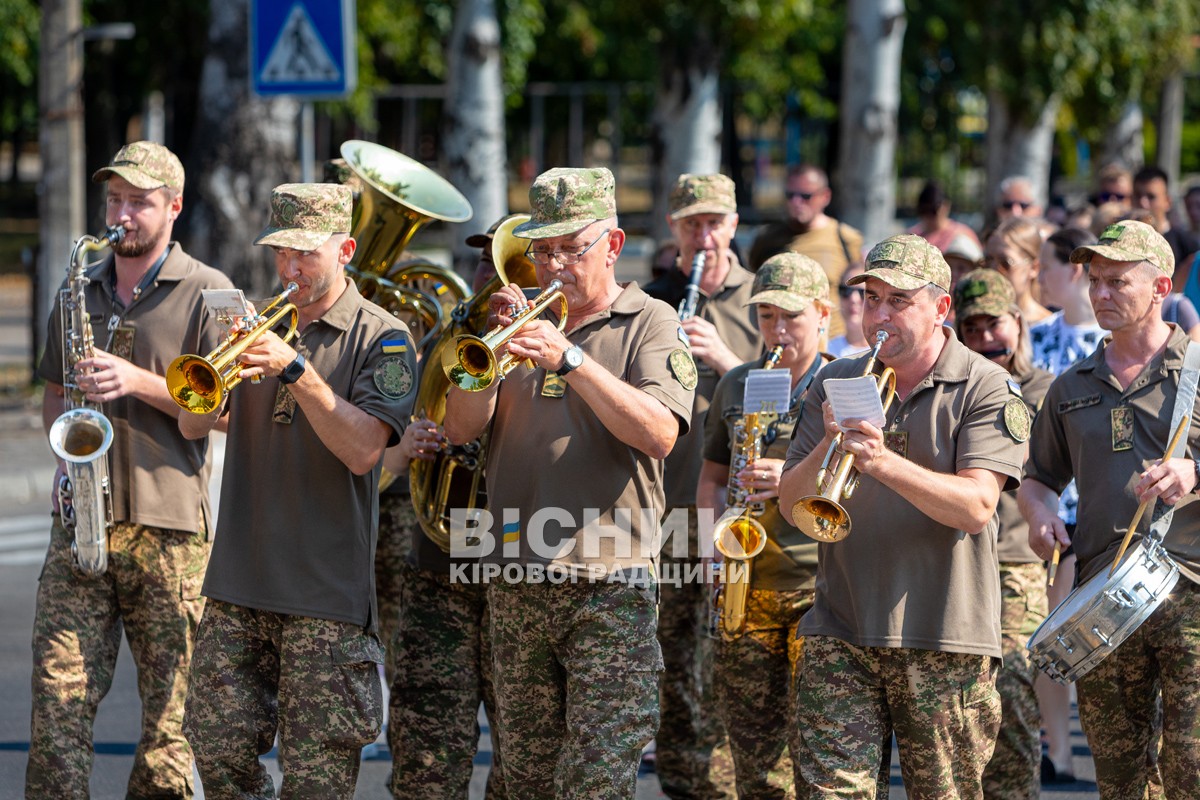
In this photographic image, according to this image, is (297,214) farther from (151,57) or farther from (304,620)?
(151,57)

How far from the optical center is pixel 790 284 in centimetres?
575

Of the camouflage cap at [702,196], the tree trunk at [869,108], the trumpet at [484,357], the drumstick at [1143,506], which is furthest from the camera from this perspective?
the tree trunk at [869,108]

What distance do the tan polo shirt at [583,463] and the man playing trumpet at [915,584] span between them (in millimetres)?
467

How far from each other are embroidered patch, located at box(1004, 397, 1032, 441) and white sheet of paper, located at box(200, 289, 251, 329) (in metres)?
2.19

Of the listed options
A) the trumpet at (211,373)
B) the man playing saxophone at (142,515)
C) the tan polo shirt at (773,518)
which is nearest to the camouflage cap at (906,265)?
the tan polo shirt at (773,518)

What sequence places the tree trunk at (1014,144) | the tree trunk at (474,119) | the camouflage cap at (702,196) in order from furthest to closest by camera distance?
the tree trunk at (1014,144) → the tree trunk at (474,119) → the camouflage cap at (702,196)

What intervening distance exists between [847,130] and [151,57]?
15.8 metres

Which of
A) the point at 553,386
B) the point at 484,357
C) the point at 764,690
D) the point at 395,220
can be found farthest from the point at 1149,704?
the point at 395,220

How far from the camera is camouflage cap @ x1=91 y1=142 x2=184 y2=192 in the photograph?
228 inches

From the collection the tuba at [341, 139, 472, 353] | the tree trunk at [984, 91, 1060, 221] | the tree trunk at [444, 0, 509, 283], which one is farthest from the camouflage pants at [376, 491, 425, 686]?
the tree trunk at [984, 91, 1060, 221]

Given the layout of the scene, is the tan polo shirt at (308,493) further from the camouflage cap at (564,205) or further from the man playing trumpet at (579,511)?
the camouflage cap at (564,205)

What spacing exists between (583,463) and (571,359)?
0.41 m

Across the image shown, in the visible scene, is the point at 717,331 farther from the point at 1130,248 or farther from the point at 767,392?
the point at 1130,248

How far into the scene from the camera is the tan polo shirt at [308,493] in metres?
5.07
